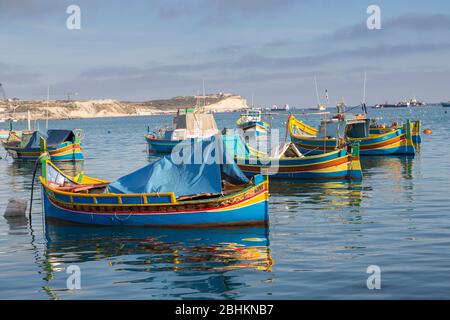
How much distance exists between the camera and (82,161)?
65.8 meters

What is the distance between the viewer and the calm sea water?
18297 millimetres

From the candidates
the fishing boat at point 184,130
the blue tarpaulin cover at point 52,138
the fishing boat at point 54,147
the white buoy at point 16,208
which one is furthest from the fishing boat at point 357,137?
the white buoy at point 16,208

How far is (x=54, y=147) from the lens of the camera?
6550 cm

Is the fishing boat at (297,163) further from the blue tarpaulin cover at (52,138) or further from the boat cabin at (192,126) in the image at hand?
the blue tarpaulin cover at (52,138)

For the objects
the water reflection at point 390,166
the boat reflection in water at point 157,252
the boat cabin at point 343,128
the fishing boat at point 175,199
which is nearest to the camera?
the boat reflection in water at point 157,252

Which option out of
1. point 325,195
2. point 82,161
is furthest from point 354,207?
point 82,161

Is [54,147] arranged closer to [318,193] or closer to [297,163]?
[297,163]

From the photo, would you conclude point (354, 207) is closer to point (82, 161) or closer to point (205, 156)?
point (205, 156)

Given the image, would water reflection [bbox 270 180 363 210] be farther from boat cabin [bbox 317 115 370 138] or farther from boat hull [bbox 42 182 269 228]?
boat cabin [bbox 317 115 370 138]

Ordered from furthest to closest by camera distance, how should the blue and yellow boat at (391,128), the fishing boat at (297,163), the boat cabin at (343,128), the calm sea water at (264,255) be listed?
the blue and yellow boat at (391,128) < the boat cabin at (343,128) < the fishing boat at (297,163) < the calm sea water at (264,255)

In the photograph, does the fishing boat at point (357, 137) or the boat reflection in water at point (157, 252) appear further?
the fishing boat at point (357, 137)

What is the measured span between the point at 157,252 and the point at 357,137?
132ft

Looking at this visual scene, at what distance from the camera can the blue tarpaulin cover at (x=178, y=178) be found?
26.8 meters

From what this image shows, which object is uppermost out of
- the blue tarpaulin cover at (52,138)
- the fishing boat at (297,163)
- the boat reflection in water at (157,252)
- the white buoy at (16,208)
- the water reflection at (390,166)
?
the blue tarpaulin cover at (52,138)
